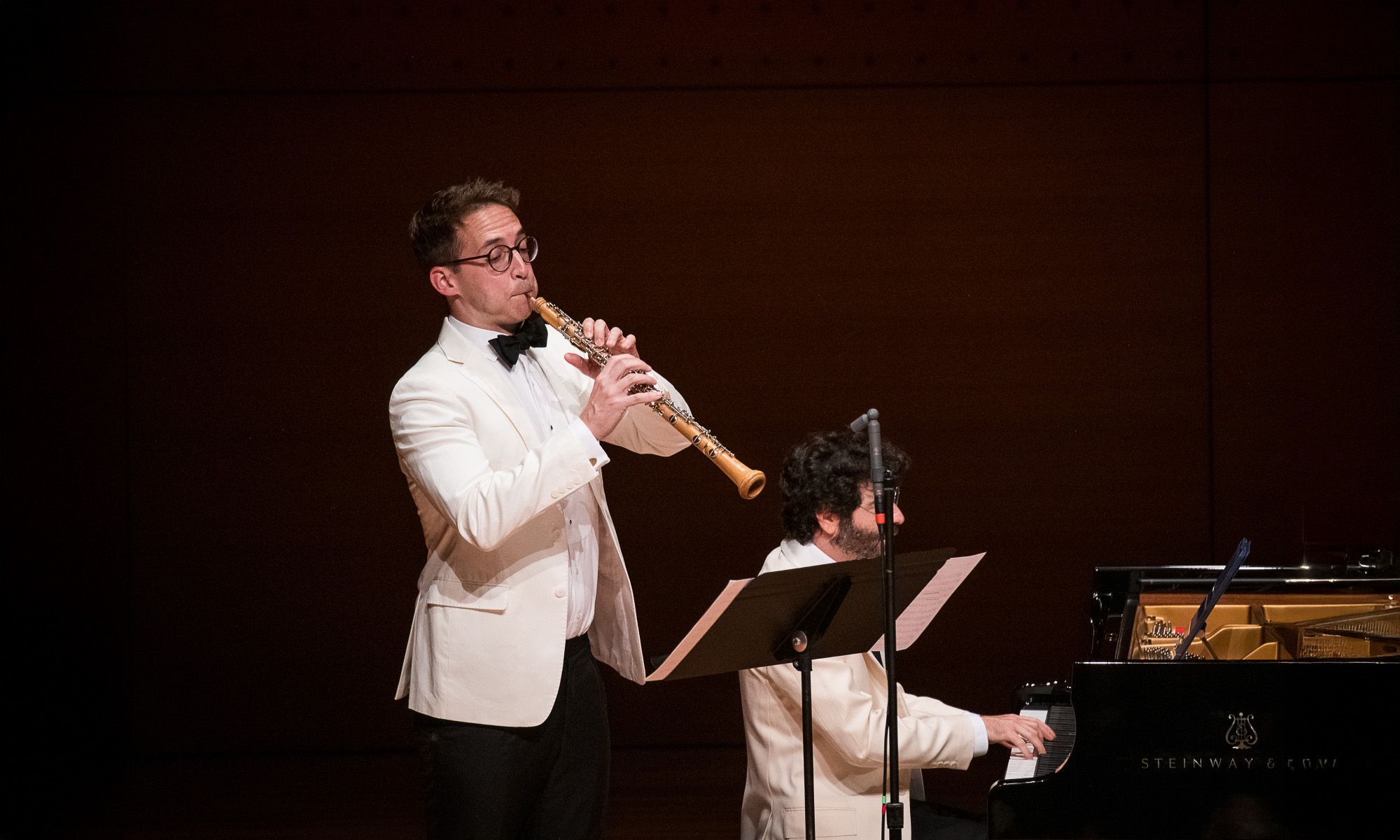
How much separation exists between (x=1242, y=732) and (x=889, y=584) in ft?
2.04

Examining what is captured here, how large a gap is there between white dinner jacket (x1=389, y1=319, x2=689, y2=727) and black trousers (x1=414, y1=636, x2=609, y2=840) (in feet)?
0.13

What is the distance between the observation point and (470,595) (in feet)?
6.80

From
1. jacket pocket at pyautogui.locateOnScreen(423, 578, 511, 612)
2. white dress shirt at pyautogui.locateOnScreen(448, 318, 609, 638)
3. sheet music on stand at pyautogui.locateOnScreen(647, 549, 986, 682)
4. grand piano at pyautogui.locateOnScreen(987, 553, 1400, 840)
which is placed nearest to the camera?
sheet music on stand at pyautogui.locateOnScreen(647, 549, 986, 682)

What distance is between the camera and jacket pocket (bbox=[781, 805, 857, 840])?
217cm

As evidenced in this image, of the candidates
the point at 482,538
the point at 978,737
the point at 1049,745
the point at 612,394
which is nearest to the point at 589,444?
the point at 612,394

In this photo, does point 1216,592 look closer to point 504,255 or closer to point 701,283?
point 504,255

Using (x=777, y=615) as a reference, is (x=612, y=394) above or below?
above

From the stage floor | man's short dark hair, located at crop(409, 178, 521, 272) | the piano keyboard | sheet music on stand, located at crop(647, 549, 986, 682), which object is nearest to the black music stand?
sheet music on stand, located at crop(647, 549, 986, 682)

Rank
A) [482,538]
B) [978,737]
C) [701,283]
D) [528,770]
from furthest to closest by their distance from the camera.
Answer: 1. [701,283]
2. [978,737]
3. [528,770]
4. [482,538]

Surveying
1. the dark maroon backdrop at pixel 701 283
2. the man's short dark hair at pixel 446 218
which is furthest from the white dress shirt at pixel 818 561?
the dark maroon backdrop at pixel 701 283

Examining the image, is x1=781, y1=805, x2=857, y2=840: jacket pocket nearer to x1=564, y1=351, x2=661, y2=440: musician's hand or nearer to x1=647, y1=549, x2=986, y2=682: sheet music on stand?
x1=647, y1=549, x2=986, y2=682: sheet music on stand

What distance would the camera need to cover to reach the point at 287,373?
452 centimetres

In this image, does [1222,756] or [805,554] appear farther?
[805,554]

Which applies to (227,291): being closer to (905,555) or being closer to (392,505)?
(392,505)
